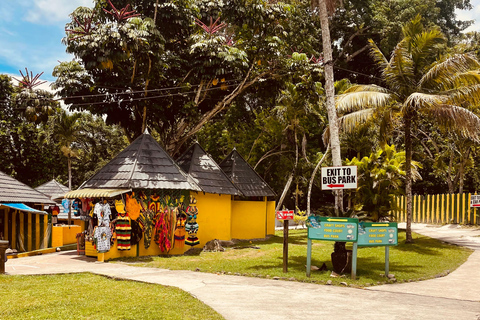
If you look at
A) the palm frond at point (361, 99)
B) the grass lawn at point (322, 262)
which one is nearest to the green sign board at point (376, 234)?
the grass lawn at point (322, 262)

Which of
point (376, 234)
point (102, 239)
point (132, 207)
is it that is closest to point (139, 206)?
point (132, 207)

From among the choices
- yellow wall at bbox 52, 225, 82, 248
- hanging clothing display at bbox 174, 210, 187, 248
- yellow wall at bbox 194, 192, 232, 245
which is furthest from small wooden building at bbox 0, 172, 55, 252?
yellow wall at bbox 194, 192, 232, 245

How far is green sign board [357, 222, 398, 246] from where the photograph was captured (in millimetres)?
11461

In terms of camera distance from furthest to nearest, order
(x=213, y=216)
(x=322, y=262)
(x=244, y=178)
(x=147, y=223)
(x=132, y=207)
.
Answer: (x=244, y=178)
(x=213, y=216)
(x=147, y=223)
(x=132, y=207)
(x=322, y=262)

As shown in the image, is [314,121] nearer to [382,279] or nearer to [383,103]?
[383,103]

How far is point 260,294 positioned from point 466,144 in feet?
73.0

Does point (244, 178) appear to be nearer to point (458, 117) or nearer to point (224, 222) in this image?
point (224, 222)

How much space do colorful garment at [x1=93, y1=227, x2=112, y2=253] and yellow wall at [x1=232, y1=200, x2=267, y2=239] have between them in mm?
7812

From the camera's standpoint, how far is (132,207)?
623 inches

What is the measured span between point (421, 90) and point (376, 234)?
30.6 feet

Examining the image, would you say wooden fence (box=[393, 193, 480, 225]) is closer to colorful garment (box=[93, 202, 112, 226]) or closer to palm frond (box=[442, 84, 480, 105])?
palm frond (box=[442, 84, 480, 105])

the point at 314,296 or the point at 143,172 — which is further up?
the point at 143,172

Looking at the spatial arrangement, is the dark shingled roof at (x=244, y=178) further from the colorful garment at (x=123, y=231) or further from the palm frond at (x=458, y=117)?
the palm frond at (x=458, y=117)

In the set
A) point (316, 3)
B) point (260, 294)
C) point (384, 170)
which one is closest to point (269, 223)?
point (384, 170)
